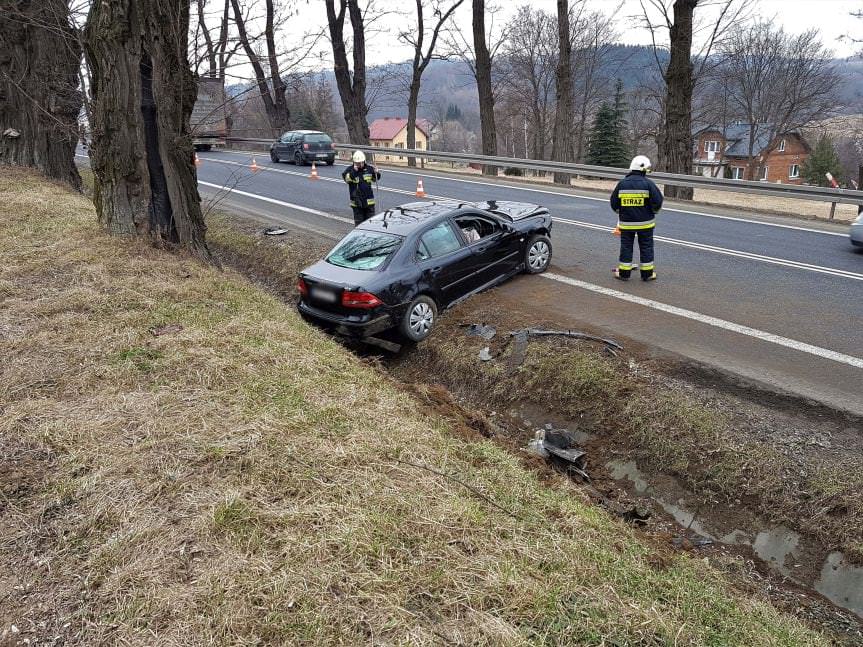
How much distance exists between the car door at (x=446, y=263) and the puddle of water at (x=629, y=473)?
11.5 feet

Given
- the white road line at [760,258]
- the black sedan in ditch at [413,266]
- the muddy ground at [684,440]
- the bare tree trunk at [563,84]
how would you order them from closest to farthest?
the muddy ground at [684,440] < the black sedan in ditch at [413,266] < the white road line at [760,258] < the bare tree trunk at [563,84]

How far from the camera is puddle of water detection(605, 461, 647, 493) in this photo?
5.43 metres

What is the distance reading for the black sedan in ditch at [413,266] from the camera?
7.51 m

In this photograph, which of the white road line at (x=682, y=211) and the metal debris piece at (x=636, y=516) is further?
the white road line at (x=682, y=211)

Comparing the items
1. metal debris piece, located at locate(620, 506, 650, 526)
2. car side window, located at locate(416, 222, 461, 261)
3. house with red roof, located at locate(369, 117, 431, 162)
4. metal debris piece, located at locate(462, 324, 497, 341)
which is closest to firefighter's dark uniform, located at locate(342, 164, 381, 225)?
car side window, located at locate(416, 222, 461, 261)

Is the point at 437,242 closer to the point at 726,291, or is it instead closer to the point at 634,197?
the point at 634,197

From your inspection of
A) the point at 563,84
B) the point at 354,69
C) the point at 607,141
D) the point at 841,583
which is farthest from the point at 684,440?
the point at 607,141

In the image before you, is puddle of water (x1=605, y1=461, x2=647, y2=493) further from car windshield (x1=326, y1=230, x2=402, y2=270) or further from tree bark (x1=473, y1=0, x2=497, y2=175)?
tree bark (x1=473, y1=0, x2=497, y2=175)

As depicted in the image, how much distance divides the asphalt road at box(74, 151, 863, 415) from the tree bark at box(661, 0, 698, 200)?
14.9 feet

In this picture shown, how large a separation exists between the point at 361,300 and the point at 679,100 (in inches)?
595

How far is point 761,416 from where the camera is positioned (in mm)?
5484

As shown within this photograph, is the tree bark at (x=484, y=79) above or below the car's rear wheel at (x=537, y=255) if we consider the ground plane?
above

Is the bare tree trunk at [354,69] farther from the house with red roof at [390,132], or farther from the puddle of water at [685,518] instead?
the house with red roof at [390,132]

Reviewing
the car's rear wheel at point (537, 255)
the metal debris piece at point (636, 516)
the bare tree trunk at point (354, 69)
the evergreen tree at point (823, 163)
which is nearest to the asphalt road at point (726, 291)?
the car's rear wheel at point (537, 255)
